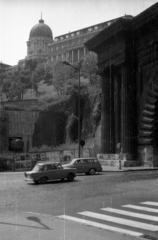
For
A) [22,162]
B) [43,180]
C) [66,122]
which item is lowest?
[43,180]

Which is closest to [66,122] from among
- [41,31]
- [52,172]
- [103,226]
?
[52,172]

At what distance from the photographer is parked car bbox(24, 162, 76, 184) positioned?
24109 millimetres

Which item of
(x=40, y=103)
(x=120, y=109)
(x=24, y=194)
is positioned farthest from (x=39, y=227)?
(x=40, y=103)

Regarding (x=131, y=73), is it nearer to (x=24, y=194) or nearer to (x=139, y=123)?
(x=139, y=123)

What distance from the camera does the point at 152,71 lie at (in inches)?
1475

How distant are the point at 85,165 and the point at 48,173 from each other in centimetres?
597

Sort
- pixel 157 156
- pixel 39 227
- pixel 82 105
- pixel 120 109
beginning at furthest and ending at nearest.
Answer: pixel 82 105
pixel 120 109
pixel 157 156
pixel 39 227

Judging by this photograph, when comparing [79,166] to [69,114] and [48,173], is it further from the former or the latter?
[69,114]

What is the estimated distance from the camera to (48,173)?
24.4m

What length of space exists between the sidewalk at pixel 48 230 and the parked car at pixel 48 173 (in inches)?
480

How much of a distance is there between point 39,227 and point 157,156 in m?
28.3

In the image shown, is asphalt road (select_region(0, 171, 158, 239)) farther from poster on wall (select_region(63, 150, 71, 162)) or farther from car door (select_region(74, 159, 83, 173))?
poster on wall (select_region(63, 150, 71, 162))

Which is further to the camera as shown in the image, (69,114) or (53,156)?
(69,114)

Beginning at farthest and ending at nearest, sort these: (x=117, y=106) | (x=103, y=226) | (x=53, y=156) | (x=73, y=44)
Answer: (x=73, y=44) < (x=53, y=156) < (x=117, y=106) < (x=103, y=226)
